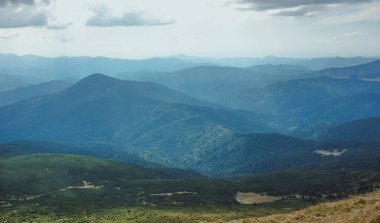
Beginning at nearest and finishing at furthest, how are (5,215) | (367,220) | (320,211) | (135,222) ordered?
(367,220), (320,211), (135,222), (5,215)

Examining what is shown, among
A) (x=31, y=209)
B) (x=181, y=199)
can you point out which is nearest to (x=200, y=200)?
(x=181, y=199)

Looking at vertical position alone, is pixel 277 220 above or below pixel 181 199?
above

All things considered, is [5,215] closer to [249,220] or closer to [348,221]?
[249,220]

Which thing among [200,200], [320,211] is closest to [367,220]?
[320,211]

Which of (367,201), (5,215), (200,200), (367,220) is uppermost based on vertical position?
(367,220)

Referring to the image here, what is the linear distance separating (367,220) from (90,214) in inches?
4806

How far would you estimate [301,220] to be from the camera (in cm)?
4203

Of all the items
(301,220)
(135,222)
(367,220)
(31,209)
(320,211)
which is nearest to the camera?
(367,220)

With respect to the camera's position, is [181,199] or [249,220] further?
[181,199]

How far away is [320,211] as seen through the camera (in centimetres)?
→ 4603

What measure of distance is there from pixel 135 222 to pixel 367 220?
86080 mm

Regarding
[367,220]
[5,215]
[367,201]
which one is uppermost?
[367,220]

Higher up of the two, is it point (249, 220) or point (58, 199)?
point (249, 220)

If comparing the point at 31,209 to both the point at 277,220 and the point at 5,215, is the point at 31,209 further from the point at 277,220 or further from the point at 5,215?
the point at 277,220
